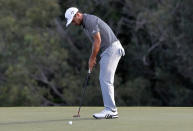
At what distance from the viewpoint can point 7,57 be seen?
31.5 m

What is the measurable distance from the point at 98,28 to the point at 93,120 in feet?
5.14

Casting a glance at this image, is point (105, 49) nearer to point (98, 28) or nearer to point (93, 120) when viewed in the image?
point (98, 28)

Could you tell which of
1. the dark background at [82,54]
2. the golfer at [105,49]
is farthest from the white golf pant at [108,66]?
the dark background at [82,54]

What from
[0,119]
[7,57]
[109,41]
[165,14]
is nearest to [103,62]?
[109,41]

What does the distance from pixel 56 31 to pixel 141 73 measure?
4.44 m

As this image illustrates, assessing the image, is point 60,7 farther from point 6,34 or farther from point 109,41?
point 109,41

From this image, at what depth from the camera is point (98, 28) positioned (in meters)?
11.3

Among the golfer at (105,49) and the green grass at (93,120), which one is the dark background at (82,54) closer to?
the green grass at (93,120)

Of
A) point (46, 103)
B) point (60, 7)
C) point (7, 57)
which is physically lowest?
point (46, 103)

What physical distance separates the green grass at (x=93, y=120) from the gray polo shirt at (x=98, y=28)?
4.30ft

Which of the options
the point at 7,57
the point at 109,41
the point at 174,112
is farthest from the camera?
the point at 7,57

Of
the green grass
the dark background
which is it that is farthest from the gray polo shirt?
the dark background

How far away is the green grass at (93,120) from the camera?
415 inches

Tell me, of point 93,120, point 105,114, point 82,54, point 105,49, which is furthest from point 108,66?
point 82,54
